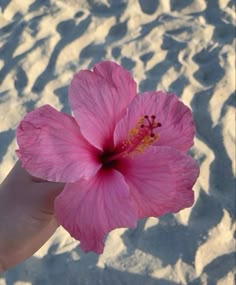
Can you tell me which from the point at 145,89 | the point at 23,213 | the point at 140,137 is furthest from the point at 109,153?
the point at 145,89

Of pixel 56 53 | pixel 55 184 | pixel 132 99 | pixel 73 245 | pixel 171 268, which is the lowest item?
pixel 171 268

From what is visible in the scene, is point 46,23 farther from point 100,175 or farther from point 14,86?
point 100,175

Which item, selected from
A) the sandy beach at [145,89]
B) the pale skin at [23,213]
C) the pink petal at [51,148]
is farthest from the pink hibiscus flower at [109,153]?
the sandy beach at [145,89]

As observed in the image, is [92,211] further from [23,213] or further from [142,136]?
[23,213]

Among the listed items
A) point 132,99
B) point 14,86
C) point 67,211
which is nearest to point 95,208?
point 67,211

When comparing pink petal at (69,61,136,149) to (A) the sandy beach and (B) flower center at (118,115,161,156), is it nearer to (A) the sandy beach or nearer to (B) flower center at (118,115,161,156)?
(B) flower center at (118,115,161,156)

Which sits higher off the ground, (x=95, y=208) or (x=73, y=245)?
(x=95, y=208)

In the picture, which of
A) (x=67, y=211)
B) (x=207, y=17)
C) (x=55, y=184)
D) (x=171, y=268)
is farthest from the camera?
(x=207, y=17)
